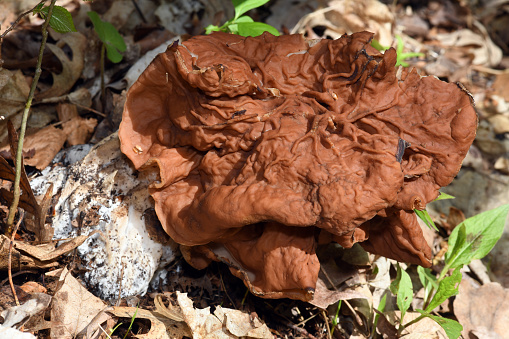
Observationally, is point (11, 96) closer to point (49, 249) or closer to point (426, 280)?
point (49, 249)

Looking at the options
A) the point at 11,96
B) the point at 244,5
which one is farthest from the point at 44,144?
the point at 244,5

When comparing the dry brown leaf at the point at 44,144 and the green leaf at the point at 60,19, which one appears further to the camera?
the dry brown leaf at the point at 44,144

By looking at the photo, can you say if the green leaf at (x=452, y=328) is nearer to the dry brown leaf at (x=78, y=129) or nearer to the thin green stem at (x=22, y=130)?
the thin green stem at (x=22, y=130)

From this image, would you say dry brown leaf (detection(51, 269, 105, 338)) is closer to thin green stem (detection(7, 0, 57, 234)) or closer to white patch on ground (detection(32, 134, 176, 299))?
white patch on ground (detection(32, 134, 176, 299))

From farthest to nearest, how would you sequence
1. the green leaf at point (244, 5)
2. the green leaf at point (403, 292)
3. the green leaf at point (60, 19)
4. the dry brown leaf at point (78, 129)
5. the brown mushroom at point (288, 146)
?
the dry brown leaf at point (78, 129)
the green leaf at point (244, 5)
the green leaf at point (403, 292)
the green leaf at point (60, 19)
the brown mushroom at point (288, 146)

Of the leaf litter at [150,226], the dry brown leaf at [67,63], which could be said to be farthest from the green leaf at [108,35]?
the dry brown leaf at [67,63]

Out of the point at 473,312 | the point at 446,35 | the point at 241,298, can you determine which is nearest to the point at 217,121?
the point at 241,298
